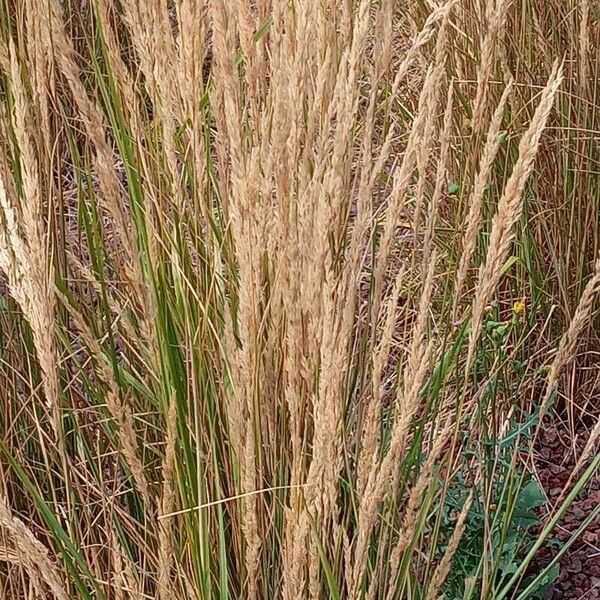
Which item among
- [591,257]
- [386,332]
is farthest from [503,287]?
[386,332]

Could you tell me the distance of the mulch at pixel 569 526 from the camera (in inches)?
67.9

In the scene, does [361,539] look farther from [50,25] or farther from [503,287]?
[503,287]

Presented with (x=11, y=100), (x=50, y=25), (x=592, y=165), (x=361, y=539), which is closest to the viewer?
(x=361, y=539)

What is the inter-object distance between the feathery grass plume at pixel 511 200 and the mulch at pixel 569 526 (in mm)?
772

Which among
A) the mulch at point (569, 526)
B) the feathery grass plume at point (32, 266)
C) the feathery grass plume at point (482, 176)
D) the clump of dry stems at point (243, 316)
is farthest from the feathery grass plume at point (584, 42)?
the feathery grass plume at point (32, 266)

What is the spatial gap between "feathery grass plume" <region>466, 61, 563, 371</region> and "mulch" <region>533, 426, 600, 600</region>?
77cm

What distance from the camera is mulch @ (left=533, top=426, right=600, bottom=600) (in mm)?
1725

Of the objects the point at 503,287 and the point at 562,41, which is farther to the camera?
the point at 503,287

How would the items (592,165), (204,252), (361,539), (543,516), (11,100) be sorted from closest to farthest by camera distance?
(361,539)
(204,252)
(11,100)
(543,516)
(592,165)

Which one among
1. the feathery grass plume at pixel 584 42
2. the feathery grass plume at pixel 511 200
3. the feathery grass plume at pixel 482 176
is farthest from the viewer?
the feathery grass plume at pixel 584 42

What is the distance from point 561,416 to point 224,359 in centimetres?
105

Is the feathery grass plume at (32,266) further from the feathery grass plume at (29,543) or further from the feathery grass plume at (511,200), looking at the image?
the feathery grass plume at (511,200)

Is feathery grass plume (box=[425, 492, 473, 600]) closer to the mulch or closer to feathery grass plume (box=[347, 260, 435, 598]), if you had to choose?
feathery grass plume (box=[347, 260, 435, 598])

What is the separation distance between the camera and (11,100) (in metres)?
1.45
